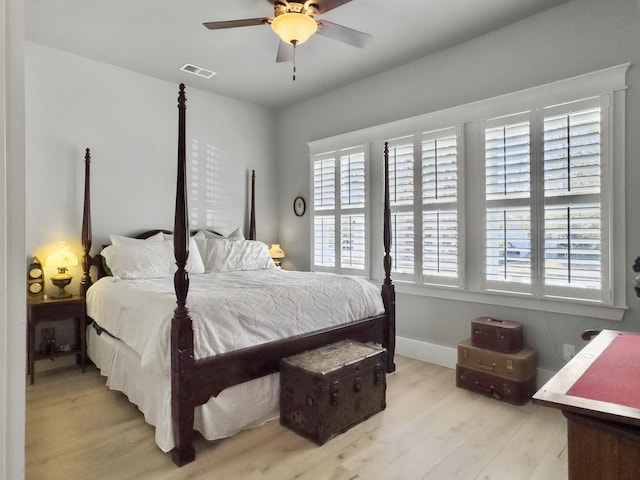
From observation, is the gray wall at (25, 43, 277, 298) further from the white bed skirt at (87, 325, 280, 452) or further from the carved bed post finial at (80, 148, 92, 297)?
the white bed skirt at (87, 325, 280, 452)

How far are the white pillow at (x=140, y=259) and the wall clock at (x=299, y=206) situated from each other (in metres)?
1.77

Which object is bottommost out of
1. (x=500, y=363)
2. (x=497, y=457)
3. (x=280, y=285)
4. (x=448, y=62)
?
(x=497, y=457)

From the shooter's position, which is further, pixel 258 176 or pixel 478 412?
pixel 258 176

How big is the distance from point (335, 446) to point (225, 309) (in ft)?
3.38

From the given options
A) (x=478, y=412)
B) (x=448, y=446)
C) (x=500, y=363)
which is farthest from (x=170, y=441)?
(x=500, y=363)

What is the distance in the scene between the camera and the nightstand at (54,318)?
125 inches

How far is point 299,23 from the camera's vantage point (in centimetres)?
244

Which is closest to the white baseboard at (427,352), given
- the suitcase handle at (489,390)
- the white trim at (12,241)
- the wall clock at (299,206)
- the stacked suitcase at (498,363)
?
the stacked suitcase at (498,363)

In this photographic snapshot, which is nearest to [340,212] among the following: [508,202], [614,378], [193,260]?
[193,260]

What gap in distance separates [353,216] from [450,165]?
1.25 meters

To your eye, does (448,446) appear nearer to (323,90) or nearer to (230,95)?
(323,90)

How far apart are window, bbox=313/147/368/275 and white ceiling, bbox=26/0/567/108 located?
37.1 inches

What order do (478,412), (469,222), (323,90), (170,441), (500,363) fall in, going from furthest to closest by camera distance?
(323,90) < (469,222) < (500,363) < (478,412) < (170,441)

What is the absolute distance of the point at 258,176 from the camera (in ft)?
17.4
